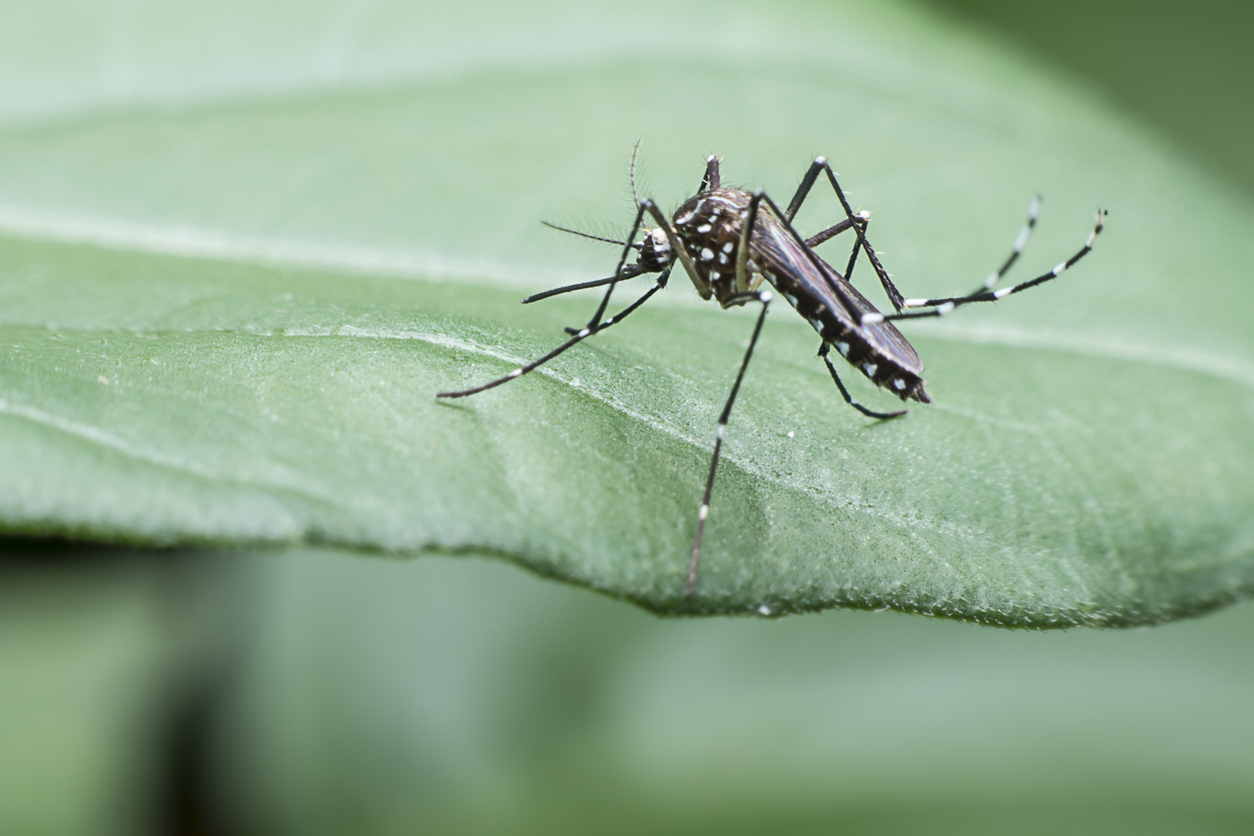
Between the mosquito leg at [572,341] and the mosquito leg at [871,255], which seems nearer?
the mosquito leg at [572,341]

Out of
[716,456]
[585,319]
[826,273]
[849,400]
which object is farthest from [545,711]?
[826,273]

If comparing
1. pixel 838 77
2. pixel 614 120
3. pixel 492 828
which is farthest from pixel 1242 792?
pixel 614 120

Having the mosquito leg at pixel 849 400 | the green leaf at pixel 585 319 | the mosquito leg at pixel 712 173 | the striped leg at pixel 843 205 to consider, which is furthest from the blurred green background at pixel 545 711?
the mosquito leg at pixel 712 173

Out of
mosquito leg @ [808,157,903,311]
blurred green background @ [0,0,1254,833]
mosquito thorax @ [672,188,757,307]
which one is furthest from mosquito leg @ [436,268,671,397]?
blurred green background @ [0,0,1254,833]

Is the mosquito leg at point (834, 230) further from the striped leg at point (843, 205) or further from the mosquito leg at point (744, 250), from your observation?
the mosquito leg at point (744, 250)

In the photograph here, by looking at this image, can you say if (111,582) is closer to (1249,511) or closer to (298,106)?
(298,106)

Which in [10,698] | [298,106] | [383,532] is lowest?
[10,698]

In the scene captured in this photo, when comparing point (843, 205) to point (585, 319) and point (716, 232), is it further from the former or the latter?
point (585, 319)

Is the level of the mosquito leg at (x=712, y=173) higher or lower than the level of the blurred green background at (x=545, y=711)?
higher
